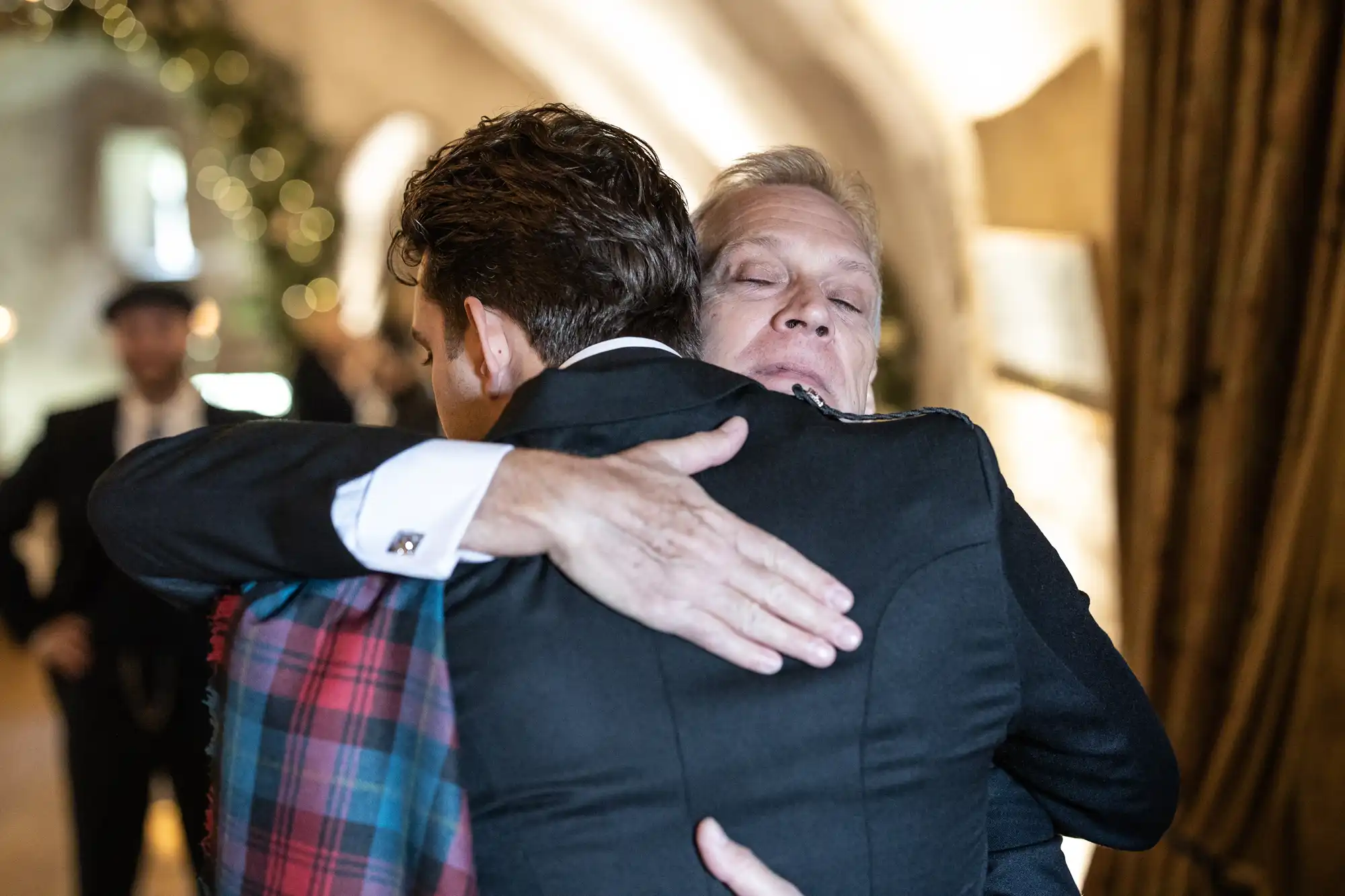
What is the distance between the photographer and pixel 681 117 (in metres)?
5.14

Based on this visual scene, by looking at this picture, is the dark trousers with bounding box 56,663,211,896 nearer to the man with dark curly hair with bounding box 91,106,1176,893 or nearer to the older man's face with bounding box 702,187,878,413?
the older man's face with bounding box 702,187,878,413

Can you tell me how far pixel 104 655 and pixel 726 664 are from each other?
2331 mm

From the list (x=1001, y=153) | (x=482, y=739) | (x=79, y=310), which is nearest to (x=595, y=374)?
(x=482, y=739)

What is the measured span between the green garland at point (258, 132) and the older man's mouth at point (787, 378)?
5.37 meters

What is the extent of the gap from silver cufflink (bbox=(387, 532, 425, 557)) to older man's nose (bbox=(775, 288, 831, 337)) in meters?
0.69

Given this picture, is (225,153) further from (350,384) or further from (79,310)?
(79,310)

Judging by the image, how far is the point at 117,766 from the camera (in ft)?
9.33

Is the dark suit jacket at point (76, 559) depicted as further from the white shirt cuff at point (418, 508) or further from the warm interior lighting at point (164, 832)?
the white shirt cuff at point (418, 508)

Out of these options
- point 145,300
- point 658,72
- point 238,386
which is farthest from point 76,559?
point 238,386

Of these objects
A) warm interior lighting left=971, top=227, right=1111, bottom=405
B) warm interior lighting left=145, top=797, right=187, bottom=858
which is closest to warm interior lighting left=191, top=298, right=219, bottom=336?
warm interior lighting left=145, top=797, right=187, bottom=858

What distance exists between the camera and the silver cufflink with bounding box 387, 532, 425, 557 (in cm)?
94

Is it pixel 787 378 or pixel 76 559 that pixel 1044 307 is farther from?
pixel 76 559

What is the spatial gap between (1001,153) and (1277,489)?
149 centimetres

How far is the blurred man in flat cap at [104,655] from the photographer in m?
2.78
